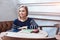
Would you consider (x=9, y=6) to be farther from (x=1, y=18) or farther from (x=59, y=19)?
(x=59, y=19)

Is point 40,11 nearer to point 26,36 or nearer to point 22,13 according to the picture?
point 22,13

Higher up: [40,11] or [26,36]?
[26,36]

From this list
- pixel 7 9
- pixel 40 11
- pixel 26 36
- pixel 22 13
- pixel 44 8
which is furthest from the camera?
pixel 7 9

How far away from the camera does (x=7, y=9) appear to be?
5.80m

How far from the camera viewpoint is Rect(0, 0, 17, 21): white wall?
5.66 meters

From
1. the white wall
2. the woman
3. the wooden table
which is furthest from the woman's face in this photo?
the white wall

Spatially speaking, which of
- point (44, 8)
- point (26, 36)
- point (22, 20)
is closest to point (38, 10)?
point (44, 8)

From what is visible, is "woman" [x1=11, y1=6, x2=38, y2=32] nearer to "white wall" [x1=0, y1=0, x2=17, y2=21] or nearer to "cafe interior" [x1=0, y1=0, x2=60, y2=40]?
"cafe interior" [x1=0, y1=0, x2=60, y2=40]

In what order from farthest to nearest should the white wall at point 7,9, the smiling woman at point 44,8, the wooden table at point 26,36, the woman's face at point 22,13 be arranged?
the white wall at point 7,9
the smiling woman at point 44,8
the woman's face at point 22,13
the wooden table at point 26,36

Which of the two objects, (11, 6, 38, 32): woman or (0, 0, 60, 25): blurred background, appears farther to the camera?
(0, 0, 60, 25): blurred background

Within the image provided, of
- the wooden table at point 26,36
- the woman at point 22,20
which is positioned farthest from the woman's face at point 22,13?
the wooden table at point 26,36

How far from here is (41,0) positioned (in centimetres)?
552

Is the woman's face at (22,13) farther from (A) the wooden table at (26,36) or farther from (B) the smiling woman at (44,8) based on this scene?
(B) the smiling woman at (44,8)

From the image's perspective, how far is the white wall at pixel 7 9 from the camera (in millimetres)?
5656
